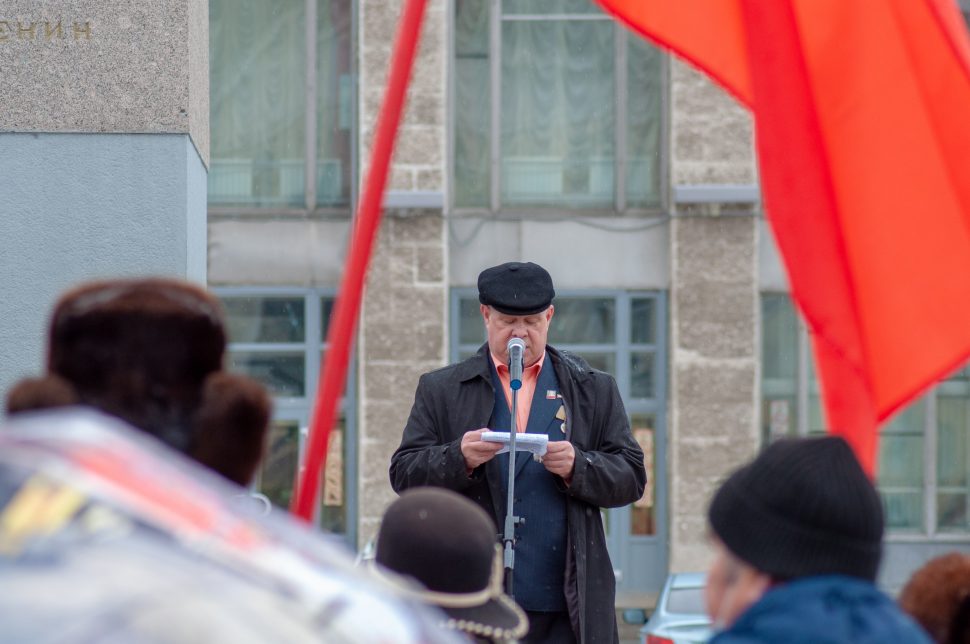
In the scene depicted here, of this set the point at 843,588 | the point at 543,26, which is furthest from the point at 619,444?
the point at 543,26

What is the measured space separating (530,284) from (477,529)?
222 centimetres

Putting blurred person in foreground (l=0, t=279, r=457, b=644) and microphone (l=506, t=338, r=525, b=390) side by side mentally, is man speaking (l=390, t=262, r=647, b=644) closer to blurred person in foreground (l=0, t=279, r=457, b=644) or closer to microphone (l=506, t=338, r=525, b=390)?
microphone (l=506, t=338, r=525, b=390)

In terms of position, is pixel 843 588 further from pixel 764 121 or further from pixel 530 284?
pixel 530 284

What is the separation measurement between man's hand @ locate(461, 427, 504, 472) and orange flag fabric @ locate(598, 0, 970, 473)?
1353 millimetres

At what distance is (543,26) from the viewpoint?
592 inches

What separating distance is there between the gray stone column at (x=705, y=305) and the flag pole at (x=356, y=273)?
12006 mm

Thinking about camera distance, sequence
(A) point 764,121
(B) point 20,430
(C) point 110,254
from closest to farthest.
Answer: (B) point 20,430
(A) point 764,121
(C) point 110,254

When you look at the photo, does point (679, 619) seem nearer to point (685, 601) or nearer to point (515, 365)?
point (685, 601)

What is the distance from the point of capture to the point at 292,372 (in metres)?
14.8

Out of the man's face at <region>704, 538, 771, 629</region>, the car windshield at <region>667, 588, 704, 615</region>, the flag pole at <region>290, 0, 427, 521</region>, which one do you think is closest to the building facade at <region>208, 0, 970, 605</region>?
the car windshield at <region>667, 588, 704, 615</region>

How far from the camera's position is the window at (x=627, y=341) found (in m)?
14.8

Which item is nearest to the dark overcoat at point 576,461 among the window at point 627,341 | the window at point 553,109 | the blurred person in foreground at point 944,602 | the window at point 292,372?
Result: the blurred person in foreground at point 944,602

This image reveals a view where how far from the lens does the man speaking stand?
4414 millimetres

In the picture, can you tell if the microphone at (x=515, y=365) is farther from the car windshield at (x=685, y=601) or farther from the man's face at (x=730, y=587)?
the car windshield at (x=685, y=601)
